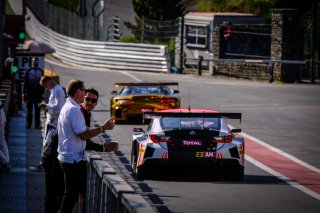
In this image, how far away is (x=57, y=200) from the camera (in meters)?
13.7

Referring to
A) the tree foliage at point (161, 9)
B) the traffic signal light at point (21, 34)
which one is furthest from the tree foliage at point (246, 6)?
the traffic signal light at point (21, 34)

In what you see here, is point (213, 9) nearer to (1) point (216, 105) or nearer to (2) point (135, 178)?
(1) point (216, 105)

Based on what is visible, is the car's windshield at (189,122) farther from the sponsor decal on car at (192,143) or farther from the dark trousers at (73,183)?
the dark trousers at (73,183)

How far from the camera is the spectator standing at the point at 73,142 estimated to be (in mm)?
12953

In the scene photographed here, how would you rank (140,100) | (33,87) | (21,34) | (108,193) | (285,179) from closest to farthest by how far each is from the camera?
(108,193)
(285,179)
(33,87)
(140,100)
(21,34)

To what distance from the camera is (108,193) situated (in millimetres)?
10977

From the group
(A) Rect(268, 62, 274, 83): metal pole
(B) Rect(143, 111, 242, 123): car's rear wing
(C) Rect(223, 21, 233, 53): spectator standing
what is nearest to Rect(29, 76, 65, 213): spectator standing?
(B) Rect(143, 111, 242, 123): car's rear wing

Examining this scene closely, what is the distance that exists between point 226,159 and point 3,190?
13.1ft

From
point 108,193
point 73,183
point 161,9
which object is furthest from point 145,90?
point 161,9

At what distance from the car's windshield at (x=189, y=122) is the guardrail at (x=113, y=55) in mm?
Answer: 39986

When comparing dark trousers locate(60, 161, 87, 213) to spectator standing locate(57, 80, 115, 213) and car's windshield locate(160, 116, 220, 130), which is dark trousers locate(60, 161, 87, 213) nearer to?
spectator standing locate(57, 80, 115, 213)

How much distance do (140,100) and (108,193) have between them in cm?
2070

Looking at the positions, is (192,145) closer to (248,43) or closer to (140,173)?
(140,173)

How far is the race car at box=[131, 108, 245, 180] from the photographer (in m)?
19.7
